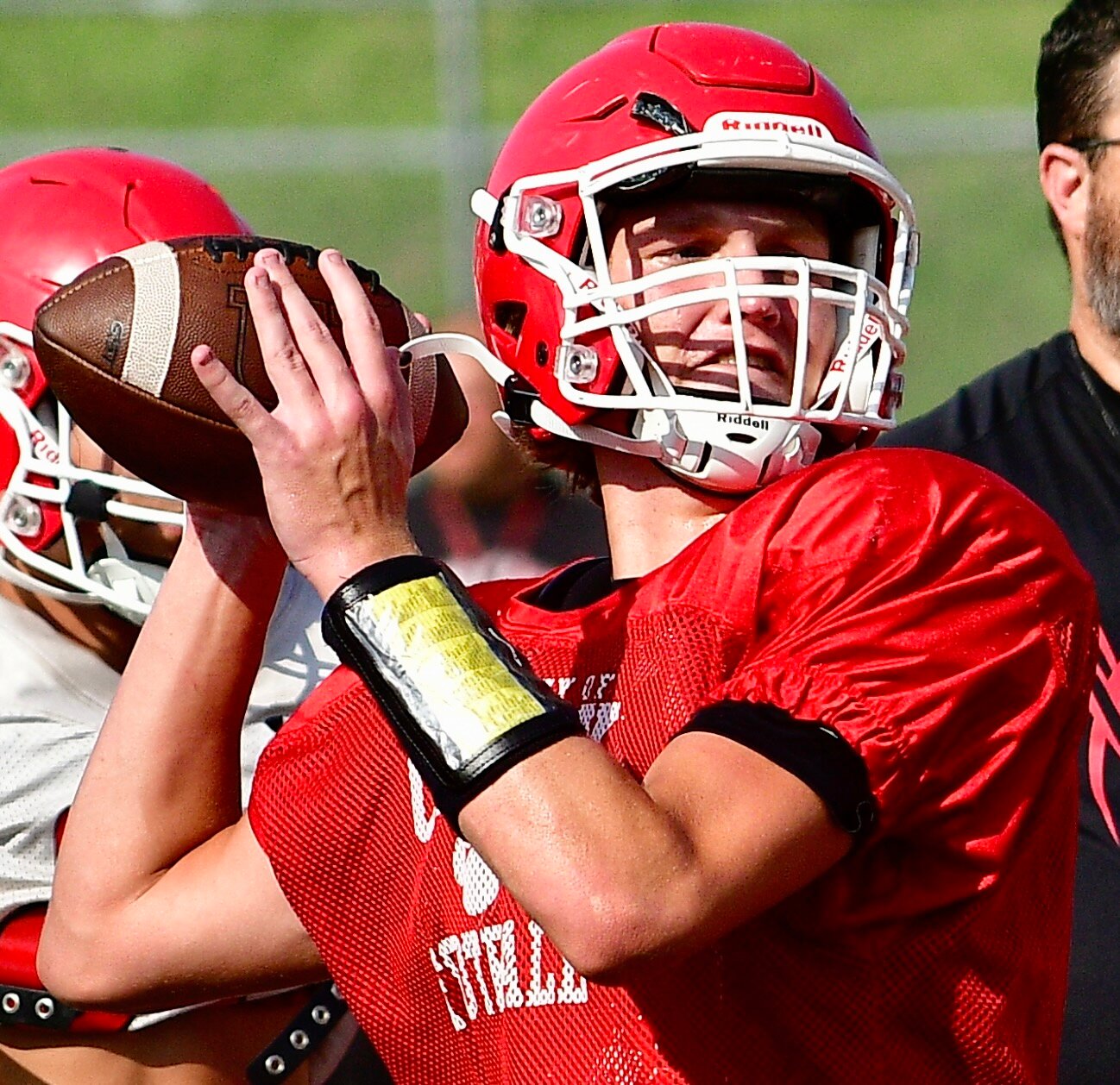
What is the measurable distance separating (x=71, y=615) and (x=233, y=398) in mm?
1163

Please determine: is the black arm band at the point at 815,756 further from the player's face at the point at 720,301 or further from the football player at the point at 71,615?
the football player at the point at 71,615

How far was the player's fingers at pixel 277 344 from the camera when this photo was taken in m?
1.68

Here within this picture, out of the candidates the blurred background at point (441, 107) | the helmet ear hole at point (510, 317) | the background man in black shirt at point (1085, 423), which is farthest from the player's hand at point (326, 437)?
the blurred background at point (441, 107)

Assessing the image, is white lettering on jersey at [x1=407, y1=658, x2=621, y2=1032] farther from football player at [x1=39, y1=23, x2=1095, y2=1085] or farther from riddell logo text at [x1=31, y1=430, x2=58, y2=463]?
riddell logo text at [x1=31, y1=430, x2=58, y2=463]

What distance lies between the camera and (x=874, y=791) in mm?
1577

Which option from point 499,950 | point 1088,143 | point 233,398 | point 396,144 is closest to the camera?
point 233,398

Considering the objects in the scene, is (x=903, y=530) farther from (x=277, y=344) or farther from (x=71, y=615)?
(x=71, y=615)

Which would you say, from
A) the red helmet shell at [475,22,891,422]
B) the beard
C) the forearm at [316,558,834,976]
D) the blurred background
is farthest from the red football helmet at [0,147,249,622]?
the blurred background

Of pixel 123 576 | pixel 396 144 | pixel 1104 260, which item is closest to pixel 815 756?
pixel 123 576

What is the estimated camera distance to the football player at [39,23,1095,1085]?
1.56 metres

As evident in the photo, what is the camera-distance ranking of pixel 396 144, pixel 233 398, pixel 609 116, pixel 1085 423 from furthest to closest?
pixel 396 144, pixel 1085 423, pixel 609 116, pixel 233 398

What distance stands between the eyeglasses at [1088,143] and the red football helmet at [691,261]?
117 centimetres

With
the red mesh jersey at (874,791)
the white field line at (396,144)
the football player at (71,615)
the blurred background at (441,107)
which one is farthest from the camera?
the blurred background at (441,107)

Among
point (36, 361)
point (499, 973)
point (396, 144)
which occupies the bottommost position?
point (396, 144)
